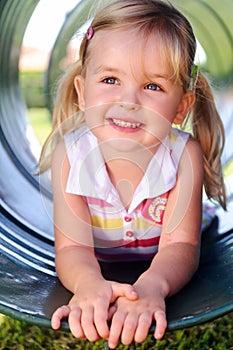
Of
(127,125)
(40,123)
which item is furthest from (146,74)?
(40,123)

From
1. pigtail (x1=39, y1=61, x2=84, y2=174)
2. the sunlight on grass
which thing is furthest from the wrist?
the sunlight on grass

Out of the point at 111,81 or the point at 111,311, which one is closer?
the point at 111,311

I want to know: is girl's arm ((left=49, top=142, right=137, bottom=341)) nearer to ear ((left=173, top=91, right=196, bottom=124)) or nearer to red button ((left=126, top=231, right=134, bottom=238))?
red button ((left=126, top=231, right=134, bottom=238))

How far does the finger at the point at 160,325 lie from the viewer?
184cm

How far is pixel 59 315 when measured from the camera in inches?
74.9

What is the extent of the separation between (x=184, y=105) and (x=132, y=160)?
256 millimetres

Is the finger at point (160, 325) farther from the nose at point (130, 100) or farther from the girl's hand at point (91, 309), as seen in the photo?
the nose at point (130, 100)

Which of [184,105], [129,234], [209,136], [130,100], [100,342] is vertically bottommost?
[100,342]

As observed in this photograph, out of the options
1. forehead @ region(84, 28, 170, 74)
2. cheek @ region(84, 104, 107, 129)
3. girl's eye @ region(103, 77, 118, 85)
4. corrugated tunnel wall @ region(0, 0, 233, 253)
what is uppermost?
forehead @ region(84, 28, 170, 74)

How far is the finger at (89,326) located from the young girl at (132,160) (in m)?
0.09

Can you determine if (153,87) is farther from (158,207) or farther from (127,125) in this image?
(158,207)

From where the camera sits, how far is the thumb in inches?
76.5

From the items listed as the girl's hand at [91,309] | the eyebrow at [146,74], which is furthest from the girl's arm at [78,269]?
the eyebrow at [146,74]

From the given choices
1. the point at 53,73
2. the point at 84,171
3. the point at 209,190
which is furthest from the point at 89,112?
the point at 53,73
